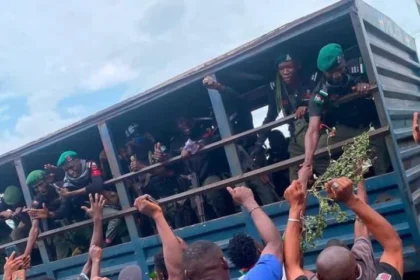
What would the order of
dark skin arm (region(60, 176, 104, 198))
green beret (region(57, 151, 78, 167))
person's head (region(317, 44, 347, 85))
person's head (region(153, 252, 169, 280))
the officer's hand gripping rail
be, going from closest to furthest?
1. person's head (region(153, 252, 169, 280))
2. the officer's hand gripping rail
3. person's head (region(317, 44, 347, 85))
4. dark skin arm (region(60, 176, 104, 198))
5. green beret (region(57, 151, 78, 167))

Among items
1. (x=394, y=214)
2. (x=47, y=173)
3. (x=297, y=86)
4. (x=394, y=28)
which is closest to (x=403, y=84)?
(x=394, y=28)

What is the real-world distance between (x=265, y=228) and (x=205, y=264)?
1.26 feet

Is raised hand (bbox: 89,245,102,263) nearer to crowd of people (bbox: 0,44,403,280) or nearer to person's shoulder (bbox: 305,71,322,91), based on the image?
crowd of people (bbox: 0,44,403,280)

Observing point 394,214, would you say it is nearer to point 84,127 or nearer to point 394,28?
point 394,28

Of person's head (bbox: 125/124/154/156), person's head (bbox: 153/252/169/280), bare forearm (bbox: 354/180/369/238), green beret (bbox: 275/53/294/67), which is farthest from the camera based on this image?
person's head (bbox: 125/124/154/156)

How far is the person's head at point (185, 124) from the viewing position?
5.42 m

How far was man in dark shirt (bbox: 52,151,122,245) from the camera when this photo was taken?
16.1 ft

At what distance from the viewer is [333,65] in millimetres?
3762

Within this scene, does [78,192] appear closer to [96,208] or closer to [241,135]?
[96,208]

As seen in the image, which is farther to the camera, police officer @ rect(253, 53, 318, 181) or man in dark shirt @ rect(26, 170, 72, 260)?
man in dark shirt @ rect(26, 170, 72, 260)

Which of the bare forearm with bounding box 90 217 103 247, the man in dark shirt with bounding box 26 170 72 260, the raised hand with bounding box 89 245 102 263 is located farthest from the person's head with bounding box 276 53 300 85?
the man in dark shirt with bounding box 26 170 72 260

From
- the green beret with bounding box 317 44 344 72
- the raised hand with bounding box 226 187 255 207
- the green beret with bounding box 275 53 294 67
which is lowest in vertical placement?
the raised hand with bounding box 226 187 255 207

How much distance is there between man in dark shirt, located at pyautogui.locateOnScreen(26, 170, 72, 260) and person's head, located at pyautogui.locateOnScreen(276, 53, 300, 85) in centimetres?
243

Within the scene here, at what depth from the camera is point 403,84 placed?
4273mm
